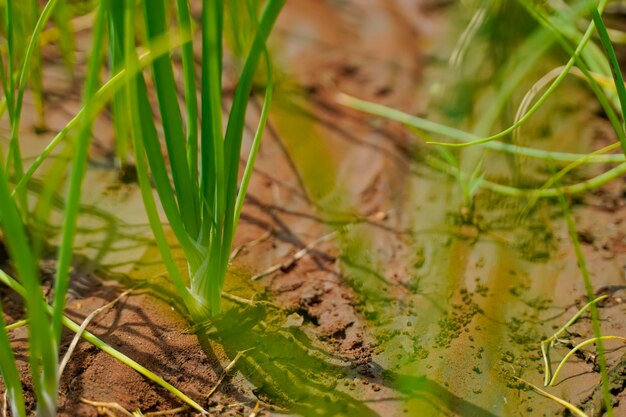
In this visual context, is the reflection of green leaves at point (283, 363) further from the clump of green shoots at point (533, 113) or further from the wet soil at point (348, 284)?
the clump of green shoots at point (533, 113)

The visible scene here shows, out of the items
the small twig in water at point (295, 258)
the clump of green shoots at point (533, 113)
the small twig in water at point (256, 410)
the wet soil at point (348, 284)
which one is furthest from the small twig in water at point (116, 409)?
the clump of green shoots at point (533, 113)

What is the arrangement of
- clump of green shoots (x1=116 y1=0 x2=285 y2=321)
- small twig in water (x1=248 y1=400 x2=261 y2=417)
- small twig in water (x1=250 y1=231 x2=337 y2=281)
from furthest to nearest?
small twig in water (x1=250 y1=231 x2=337 y2=281) → small twig in water (x1=248 y1=400 x2=261 y2=417) → clump of green shoots (x1=116 y1=0 x2=285 y2=321)

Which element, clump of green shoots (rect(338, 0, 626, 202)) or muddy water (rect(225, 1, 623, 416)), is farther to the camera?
clump of green shoots (rect(338, 0, 626, 202))

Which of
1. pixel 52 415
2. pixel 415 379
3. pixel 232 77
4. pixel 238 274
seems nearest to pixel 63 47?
pixel 232 77

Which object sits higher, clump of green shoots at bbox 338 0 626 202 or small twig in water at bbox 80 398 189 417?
clump of green shoots at bbox 338 0 626 202

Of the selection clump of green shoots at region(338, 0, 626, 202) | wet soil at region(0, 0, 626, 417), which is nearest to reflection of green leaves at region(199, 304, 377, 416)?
wet soil at region(0, 0, 626, 417)

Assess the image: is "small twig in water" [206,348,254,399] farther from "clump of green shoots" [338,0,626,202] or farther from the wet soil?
"clump of green shoots" [338,0,626,202]

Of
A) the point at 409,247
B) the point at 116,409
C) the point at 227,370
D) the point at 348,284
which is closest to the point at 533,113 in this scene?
the point at 409,247
